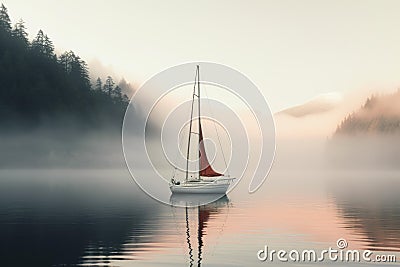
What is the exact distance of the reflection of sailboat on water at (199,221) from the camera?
4751 centimetres

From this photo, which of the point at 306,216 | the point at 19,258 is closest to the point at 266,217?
the point at 306,216

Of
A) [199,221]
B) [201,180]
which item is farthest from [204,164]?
[199,221]

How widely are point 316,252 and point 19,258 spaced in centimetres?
2546

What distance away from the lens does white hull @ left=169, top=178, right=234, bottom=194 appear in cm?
10475

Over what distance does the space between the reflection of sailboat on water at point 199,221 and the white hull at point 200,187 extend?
1.69 metres

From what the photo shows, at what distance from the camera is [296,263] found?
42156 millimetres

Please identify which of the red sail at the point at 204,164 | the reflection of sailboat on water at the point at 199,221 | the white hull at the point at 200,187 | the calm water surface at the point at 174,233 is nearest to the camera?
the calm water surface at the point at 174,233

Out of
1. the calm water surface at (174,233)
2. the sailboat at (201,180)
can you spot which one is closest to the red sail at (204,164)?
the sailboat at (201,180)

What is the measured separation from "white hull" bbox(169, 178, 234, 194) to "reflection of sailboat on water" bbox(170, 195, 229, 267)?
169cm

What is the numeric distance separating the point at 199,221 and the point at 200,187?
32.0 m

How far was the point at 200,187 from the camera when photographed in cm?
10494

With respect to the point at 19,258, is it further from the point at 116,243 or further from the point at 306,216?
the point at 306,216

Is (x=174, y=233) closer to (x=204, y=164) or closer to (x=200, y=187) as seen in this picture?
(x=200, y=187)

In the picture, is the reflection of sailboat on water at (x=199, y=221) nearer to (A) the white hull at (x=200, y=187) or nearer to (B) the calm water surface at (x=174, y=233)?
(B) the calm water surface at (x=174, y=233)
